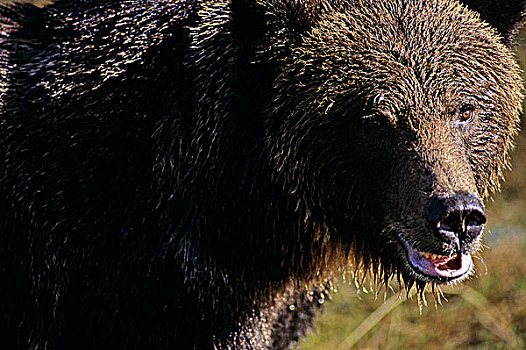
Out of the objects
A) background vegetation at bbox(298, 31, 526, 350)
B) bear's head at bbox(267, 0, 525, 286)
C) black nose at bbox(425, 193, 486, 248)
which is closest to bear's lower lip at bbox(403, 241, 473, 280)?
bear's head at bbox(267, 0, 525, 286)

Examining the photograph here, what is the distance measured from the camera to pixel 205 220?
3732mm

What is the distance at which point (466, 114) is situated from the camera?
3.52 meters

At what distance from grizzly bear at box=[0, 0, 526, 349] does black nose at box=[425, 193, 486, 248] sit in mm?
10

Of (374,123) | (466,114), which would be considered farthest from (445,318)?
(374,123)

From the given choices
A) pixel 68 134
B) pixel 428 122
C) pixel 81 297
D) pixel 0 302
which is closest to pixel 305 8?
pixel 428 122

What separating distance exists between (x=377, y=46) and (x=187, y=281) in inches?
51.0

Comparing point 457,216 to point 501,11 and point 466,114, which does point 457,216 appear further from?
point 501,11

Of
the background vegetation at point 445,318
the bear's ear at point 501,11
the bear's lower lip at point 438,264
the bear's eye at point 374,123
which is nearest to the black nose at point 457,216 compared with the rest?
the bear's lower lip at point 438,264

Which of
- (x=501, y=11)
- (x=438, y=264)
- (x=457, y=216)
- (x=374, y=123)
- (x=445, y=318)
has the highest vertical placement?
(x=501, y=11)

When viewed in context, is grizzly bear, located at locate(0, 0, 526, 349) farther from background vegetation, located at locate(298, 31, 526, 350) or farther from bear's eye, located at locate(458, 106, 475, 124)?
background vegetation, located at locate(298, 31, 526, 350)

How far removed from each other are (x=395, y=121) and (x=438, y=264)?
611 mm

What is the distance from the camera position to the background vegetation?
6.52 metres

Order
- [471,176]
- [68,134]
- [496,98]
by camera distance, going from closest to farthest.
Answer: [471,176], [496,98], [68,134]

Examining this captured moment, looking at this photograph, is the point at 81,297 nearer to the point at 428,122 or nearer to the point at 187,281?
the point at 187,281
